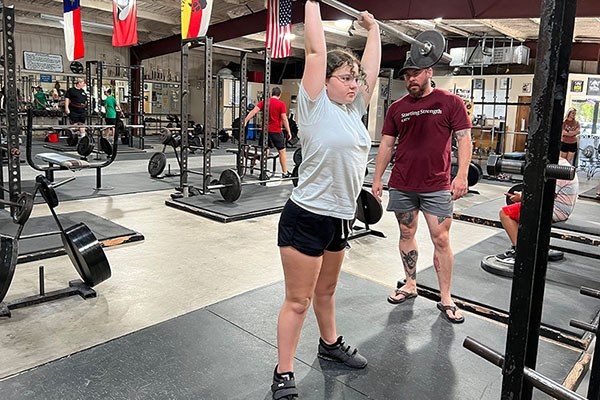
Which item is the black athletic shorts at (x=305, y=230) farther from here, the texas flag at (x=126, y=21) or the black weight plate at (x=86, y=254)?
the texas flag at (x=126, y=21)

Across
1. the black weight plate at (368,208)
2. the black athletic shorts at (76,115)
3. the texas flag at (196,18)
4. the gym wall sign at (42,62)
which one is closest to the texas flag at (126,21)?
the texas flag at (196,18)

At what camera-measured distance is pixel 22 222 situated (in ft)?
8.44

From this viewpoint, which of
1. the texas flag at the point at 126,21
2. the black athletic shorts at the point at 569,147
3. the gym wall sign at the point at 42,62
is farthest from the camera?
the gym wall sign at the point at 42,62

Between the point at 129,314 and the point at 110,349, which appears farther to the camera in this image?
the point at 129,314

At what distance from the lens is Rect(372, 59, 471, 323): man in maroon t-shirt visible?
252cm

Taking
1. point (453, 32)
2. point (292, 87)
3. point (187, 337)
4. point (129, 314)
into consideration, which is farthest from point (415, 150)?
point (292, 87)

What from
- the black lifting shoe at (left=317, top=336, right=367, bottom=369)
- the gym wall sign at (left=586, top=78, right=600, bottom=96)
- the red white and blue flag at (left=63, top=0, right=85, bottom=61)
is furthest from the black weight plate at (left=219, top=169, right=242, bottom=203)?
the gym wall sign at (left=586, top=78, right=600, bottom=96)

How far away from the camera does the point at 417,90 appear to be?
8.37 ft

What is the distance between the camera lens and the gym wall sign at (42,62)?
12.3m

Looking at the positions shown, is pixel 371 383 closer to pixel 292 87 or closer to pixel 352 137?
pixel 352 137

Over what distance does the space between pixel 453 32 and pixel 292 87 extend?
588cm

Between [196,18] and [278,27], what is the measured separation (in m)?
1.85

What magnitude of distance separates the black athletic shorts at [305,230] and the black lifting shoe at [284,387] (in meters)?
0.49

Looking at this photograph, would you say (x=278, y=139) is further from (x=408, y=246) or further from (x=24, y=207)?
(x=24, y=207)
